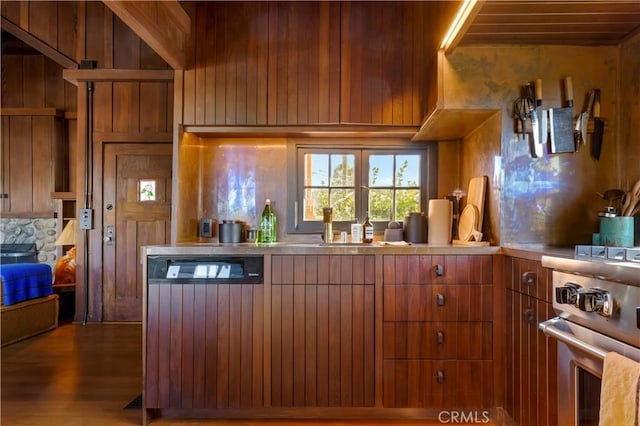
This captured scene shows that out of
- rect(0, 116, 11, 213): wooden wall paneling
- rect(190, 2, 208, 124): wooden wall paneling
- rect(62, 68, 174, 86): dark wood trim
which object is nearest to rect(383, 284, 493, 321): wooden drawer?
rect(190, 2, 208, 124): wooden wall paneling

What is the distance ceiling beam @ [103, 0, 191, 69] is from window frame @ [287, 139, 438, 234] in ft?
2.96

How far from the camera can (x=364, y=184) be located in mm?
2807

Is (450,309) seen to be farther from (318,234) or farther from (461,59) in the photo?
(461,59)

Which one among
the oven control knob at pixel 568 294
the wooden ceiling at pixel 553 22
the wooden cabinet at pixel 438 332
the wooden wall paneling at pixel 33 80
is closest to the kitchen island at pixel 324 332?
the wooden cabinet at pixel 438 332

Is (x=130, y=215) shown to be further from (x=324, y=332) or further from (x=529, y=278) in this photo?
(x=529, y=278)

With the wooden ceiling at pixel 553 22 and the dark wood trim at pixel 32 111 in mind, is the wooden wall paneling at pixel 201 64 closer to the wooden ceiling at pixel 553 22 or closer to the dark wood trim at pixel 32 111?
the wooden ceiling at pixel 553 22

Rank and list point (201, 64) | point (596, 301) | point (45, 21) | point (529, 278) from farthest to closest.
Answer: point (45, 21) → point (201, 64) → point (529, 278) → point (596, 301)

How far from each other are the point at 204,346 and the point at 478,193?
1.73m

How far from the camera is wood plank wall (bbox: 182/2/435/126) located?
97.6 inches

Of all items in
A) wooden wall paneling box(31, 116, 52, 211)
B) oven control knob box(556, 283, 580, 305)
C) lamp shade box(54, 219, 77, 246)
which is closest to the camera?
oven control knob box(556, 283, 580, 305)

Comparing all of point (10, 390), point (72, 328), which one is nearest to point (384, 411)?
point (10, 390)

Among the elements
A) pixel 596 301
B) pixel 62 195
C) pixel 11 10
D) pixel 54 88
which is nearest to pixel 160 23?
pixel 596 301

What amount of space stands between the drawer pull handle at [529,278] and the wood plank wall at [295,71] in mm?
1136

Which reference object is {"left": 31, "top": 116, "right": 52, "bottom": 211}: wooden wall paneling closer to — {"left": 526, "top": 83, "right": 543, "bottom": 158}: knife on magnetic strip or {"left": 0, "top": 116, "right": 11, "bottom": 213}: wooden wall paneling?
{"left": 0, "top": 116, "right": 11, "bottom": 213}: wooden wall paneling
